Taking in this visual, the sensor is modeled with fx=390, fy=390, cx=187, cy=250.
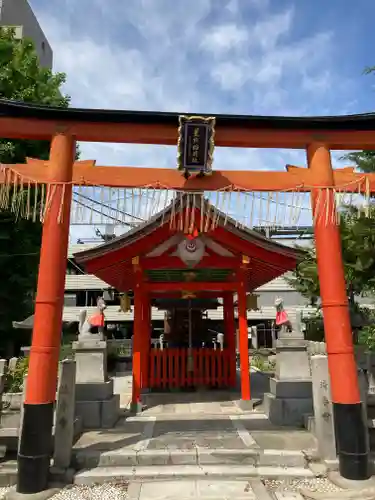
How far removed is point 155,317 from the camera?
37.3 m

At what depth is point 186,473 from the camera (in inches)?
222

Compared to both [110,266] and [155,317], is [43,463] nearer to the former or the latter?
[110,266]

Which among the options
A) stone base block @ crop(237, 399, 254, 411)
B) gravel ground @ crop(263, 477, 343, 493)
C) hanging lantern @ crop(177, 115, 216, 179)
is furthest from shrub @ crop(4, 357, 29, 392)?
hanging lantern @ crop(177, 115, 216, 179)

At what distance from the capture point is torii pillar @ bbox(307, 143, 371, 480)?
5.41m

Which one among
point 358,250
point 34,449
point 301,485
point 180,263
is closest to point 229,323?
point 180,263

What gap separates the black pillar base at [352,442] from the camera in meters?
5.33

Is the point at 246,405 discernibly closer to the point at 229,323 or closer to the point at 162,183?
the point at 229,323

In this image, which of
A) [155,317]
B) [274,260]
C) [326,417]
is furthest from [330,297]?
[155,317]

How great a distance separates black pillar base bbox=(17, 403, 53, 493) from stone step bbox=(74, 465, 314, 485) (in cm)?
58

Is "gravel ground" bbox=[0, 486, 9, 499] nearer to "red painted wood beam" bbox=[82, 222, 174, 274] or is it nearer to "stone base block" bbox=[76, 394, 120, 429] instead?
"stone base block" bbox=[76, 394, 120, 429]

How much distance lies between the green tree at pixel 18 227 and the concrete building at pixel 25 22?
29.7 feet

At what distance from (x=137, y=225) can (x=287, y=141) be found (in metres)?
4.57

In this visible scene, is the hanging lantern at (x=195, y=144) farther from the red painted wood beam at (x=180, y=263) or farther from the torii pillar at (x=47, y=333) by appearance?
the red painted wood beam at (x=180, y=263)

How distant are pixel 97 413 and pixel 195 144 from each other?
18.8ft
